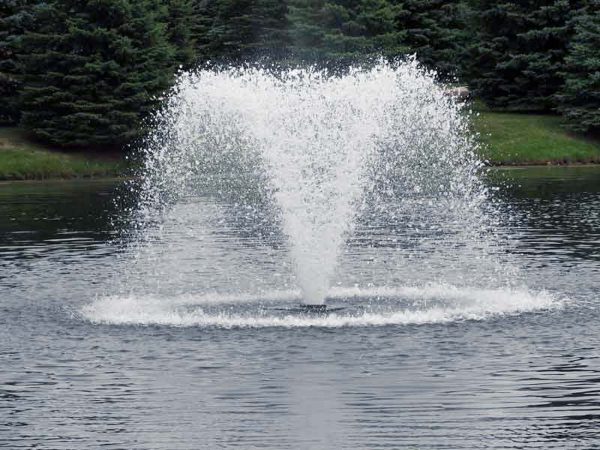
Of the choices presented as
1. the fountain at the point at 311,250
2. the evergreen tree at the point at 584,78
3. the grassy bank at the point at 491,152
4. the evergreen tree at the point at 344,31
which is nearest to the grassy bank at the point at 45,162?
the grassy bank at the point at 491,152

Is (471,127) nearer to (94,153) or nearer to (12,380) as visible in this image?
(94,153)

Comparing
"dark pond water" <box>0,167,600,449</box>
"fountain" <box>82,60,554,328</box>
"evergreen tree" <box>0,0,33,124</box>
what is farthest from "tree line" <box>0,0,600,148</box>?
"dark pond water" <box>0,167,600,449</box>

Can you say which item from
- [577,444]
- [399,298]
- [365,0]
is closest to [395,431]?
[577,444]

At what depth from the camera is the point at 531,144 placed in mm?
80312

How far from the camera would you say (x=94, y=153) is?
78.8 meters

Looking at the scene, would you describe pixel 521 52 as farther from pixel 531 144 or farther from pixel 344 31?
pixel 344 31

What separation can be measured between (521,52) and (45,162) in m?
33.5

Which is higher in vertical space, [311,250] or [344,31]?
[344,31]

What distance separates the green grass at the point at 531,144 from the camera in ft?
261

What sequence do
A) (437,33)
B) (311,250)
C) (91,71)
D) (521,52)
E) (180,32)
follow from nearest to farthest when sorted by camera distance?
(311,250)
(91,71)
(521,52)
(437,33)
(180,32)

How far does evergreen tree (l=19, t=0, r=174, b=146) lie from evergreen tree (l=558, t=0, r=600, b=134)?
26082 millimetres

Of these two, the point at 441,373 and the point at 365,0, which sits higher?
the point at 365,0

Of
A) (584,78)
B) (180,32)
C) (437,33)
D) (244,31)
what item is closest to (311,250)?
(584,78)

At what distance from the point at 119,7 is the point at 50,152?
32.3 feet
